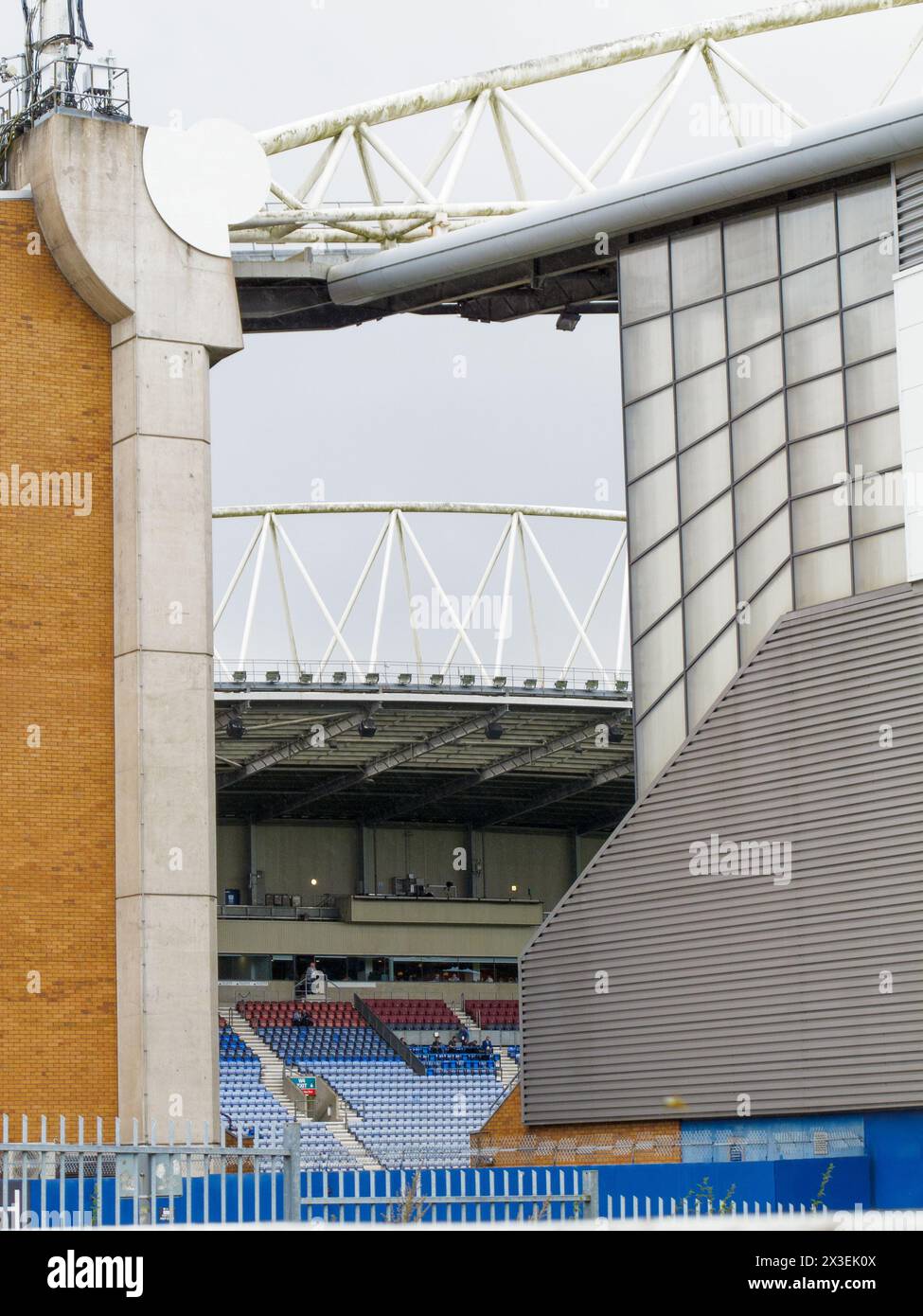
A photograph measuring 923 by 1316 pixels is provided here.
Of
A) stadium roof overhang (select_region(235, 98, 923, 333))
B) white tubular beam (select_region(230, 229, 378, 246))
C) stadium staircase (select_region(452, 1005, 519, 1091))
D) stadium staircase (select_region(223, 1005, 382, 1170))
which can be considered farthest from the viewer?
stadium staircase (select_region(452, 1005, 519, 1091))

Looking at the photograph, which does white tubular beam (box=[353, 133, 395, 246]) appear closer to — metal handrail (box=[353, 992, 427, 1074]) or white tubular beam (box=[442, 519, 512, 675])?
white tubular beam (box=[442, 519, 512, 675])

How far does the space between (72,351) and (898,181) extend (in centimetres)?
1453

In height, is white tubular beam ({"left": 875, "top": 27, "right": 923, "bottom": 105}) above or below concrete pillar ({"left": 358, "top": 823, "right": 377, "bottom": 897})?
above

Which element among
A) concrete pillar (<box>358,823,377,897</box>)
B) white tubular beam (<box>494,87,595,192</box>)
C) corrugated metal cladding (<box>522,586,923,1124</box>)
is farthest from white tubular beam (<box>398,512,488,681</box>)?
corrugated metal cladding (<box>522,586,923,1124</box>)

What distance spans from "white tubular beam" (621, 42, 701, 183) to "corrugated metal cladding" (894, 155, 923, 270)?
17.2ft

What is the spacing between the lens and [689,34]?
38750mm

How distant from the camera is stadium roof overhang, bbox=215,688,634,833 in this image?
56031 mm

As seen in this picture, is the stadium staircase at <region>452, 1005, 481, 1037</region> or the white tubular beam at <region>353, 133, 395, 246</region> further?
the stadium staircase at <region>452, 1005, 481, 1037</region>

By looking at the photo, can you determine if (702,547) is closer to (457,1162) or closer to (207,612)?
(207,612)

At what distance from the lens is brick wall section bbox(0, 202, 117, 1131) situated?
30.2m

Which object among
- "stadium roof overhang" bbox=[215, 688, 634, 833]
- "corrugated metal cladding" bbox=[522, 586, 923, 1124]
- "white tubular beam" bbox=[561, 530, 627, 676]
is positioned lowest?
"corrugated metal cladding" bbox=[522, 586, 923, 1124]

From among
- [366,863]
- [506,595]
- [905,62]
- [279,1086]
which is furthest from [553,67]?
[366,863]

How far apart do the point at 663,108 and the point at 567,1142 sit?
64.3 feet

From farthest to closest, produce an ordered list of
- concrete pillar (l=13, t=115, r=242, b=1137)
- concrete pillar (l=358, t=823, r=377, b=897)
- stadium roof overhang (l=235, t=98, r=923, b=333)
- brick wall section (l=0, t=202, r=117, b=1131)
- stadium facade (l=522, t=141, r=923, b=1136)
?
1. concrete pillar (l=358, t=823, r=377, b=897)
2. stadium roof overhang (l=235, t=98, r=923, b=333)
3. stadium facade (l=522, t=141, r=923, b=1136)
4. concrete pillar (l=13, t=115, r=242, b=1137)
5. brick wall section (l=0, t=202, r=117, b=1131)
